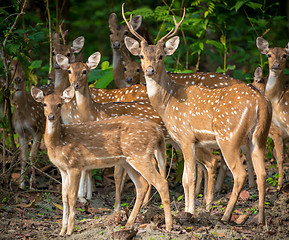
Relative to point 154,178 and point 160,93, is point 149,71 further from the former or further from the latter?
point 154,178

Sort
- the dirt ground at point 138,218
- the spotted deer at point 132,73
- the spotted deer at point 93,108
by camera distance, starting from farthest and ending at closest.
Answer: the spotted deer at point 132,73
the spotted deer at point 93,108
the dirt ground at point 138,218

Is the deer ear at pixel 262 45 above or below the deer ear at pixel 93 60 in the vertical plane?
above

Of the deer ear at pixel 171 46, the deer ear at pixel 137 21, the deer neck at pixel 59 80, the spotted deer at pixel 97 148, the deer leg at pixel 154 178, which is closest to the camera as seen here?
the deer leg at pixel 154 178

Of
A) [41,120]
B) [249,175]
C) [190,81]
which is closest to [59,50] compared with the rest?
[41,120]

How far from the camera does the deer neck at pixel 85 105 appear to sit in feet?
26.0

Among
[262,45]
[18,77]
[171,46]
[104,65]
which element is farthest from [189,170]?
[104,65]

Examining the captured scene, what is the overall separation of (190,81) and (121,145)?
2608 mm

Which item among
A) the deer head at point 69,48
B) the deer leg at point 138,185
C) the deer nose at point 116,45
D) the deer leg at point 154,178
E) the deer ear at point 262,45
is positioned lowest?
the deer leg at point 138,185

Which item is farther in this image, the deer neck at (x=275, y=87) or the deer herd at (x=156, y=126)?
the deer neck at (x=275, y=87)

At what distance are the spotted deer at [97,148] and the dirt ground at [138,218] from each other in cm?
26

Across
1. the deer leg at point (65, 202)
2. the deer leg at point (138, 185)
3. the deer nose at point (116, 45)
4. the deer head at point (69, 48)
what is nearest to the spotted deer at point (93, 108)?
the deer leg at point (138, 185)

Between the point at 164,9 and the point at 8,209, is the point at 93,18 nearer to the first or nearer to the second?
the point at 164,9

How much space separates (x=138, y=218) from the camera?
665 centimetres

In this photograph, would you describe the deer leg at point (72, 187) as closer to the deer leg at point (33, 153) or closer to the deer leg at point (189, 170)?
the deer leg at point (189, 170)
